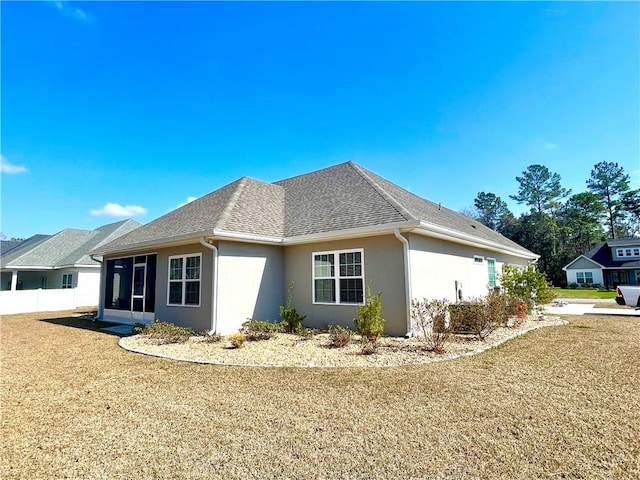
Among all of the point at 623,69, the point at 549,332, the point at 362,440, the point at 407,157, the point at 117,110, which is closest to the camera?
the point at 362,440

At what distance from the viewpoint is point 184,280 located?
417 inches

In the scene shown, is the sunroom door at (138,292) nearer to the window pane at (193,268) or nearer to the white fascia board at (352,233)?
the window pane at (193,268)

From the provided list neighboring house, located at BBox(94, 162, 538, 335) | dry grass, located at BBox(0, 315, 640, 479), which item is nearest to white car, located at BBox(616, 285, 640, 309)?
neighboring house, located at BBox(94, 162, 538, 335)

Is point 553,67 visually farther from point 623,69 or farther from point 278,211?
point 278,211

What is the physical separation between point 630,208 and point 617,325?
5326 cm

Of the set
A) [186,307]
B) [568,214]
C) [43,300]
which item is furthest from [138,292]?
[568,214]

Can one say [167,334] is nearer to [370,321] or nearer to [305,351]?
[305,351]

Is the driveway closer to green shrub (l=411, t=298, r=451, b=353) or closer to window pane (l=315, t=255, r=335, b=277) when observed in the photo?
green shrub (l=411, t=298, r=451, b=353)

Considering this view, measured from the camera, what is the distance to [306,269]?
10.7 metres

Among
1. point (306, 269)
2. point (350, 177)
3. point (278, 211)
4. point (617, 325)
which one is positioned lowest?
point (617, 325)

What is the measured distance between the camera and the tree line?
4444cm

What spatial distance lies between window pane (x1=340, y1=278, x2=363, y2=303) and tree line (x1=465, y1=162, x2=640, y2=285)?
44660 mm

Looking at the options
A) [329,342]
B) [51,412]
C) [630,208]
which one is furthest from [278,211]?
[630,208]

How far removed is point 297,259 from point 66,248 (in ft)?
71.1
